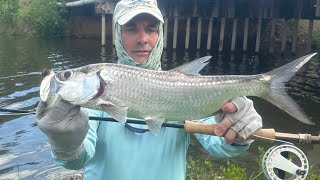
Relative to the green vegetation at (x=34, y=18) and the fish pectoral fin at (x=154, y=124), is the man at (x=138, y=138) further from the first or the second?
the green vegetation at (x=34, y=18)

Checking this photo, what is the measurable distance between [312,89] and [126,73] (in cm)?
→ 1801

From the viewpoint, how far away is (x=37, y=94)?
16.9 meters

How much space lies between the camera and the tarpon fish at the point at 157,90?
2.80m

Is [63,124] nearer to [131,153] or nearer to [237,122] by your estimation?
[131,153]

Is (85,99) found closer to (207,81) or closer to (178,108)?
(178,108)

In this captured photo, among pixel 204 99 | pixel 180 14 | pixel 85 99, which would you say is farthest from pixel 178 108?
pixel 180 14

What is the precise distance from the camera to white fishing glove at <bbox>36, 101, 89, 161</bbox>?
2.81 m

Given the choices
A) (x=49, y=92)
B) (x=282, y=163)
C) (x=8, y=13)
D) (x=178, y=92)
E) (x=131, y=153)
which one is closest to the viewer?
(x=49, y=92)

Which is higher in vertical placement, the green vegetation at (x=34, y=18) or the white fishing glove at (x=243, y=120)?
the white fishing glove at (x=243, y=120)

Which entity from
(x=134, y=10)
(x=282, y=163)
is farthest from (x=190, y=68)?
(x=282, y=163)

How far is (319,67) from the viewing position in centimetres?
2619

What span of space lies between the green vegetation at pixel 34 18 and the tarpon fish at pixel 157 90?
43.4m

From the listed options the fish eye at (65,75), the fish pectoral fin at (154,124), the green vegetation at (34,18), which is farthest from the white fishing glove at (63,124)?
the green vegetation at (34,18)

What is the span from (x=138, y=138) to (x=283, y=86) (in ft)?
3.89
